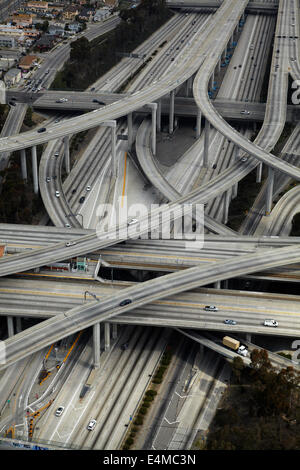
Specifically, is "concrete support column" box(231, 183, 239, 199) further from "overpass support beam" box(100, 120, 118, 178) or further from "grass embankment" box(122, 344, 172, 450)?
"grass embankment" box(122, 344, 172, 450)

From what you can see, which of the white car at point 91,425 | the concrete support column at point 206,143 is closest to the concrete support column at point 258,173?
the concrete support column at point 206,143

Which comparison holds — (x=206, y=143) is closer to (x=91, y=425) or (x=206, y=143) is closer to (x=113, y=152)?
(x=113, y=152)

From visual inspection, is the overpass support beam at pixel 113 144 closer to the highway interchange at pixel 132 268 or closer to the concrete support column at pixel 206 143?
the highway interchange at pixel 132 268

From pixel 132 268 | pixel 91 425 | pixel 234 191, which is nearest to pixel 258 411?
pixel 91 425

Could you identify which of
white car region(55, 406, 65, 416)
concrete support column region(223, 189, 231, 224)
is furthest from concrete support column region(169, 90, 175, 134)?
white car region(55, 406, 65, 416)

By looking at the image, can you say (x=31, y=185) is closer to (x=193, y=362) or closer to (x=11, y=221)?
(x=11, y=221)

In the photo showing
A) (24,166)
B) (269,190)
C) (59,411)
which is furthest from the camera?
(24,166)

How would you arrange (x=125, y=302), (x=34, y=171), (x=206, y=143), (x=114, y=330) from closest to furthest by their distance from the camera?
(x=125, y=302)
(x=114, y=330)
(x=34, y=171)
(x=206, y=143)

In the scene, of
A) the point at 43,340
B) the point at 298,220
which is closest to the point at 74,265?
the point at 43,340
